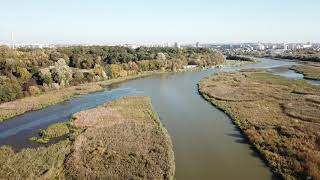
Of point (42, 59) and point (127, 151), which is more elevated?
point (42, 59)

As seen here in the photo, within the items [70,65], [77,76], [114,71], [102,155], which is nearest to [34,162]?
[102,155]

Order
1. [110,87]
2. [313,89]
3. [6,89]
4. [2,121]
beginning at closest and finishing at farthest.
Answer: [2,121] → [6,89] → [313,89] → [110,87]

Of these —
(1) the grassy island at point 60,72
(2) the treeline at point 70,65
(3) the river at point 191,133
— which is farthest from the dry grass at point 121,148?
(2) the treeline at point 70,65

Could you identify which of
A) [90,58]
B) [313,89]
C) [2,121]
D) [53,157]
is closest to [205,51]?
[90,58]

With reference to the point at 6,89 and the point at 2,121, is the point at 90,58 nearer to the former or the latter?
the point at 6,89

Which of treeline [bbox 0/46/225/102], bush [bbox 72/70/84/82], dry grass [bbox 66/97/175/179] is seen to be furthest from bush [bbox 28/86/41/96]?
dry grass [bbox 66/97/175/179]

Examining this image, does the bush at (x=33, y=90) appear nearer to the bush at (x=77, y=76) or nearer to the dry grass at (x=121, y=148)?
the bush at (x=77, y=76)

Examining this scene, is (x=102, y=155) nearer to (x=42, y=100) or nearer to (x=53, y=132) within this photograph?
(x=53, y=132)
